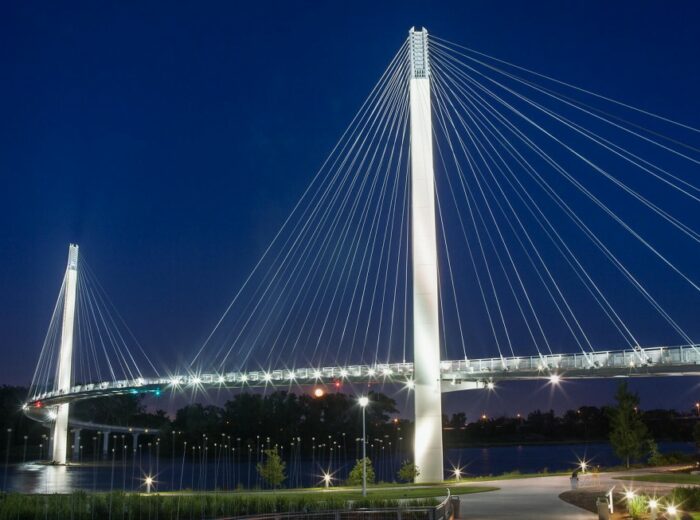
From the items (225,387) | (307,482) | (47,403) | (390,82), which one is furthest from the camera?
(47,403)

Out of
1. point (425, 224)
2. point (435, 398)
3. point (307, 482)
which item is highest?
point (425, 224)

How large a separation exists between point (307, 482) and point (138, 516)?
1851 inches

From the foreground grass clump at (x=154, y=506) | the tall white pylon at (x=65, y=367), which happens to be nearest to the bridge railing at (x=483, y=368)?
the foreground grass clump at (x=154, y=506)

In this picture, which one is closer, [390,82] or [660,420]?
[390,82]

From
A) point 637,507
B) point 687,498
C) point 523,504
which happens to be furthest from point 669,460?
point 637,507

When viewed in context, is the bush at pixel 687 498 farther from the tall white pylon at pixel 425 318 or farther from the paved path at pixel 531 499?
the tall white pylon at pixel 425 318

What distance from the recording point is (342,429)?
114625 millimetres

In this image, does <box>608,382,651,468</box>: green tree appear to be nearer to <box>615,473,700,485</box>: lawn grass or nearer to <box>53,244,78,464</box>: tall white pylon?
<box>615,473,700,485</box>: lawn grass

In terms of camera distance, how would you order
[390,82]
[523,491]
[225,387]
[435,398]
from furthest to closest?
[225,387], [390,82], [435,398], [523,491]

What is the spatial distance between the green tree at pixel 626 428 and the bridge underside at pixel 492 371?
9043 mm

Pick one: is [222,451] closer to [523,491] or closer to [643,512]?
[523,491]

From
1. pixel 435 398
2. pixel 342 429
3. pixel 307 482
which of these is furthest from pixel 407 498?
pixel 342 429

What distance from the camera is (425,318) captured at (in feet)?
120

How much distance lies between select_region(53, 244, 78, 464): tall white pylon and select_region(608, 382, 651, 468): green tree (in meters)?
55.1
